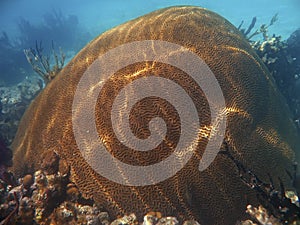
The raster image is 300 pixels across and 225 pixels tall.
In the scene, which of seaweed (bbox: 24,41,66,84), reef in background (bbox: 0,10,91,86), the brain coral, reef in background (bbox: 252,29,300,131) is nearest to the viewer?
the brain coral

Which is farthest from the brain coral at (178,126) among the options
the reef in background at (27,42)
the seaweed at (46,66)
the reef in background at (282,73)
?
the reef in background at (27,42)

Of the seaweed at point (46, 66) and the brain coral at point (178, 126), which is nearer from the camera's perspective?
the brain coral at point (178, 126)

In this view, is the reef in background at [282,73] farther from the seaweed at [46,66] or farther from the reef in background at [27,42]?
the reef in background at [27,42]

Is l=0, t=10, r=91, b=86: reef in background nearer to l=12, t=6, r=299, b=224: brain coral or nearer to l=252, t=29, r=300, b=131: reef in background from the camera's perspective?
l=12, t=6, r=299, b=224: brain coral

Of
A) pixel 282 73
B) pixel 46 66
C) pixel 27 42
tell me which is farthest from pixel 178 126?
pixel 27 42

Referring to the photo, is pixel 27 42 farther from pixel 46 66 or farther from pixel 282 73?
pixel 282 73

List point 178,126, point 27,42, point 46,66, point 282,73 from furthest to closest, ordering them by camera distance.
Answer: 1. point 27,42
2. point 282,73
3. point 46,66
4. point 178,126

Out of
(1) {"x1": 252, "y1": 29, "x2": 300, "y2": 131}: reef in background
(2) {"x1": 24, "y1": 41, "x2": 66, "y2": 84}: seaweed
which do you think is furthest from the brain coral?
(1) {"x1": 252, "y1": 29, "x2": 300, "y2": 131}: reef in background

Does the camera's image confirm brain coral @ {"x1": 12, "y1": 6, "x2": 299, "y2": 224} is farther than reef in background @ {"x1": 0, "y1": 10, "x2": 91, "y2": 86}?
No

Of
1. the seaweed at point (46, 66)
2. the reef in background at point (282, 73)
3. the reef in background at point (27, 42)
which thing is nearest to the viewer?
the seaweed at point (46, 66)

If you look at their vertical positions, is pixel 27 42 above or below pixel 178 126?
above
